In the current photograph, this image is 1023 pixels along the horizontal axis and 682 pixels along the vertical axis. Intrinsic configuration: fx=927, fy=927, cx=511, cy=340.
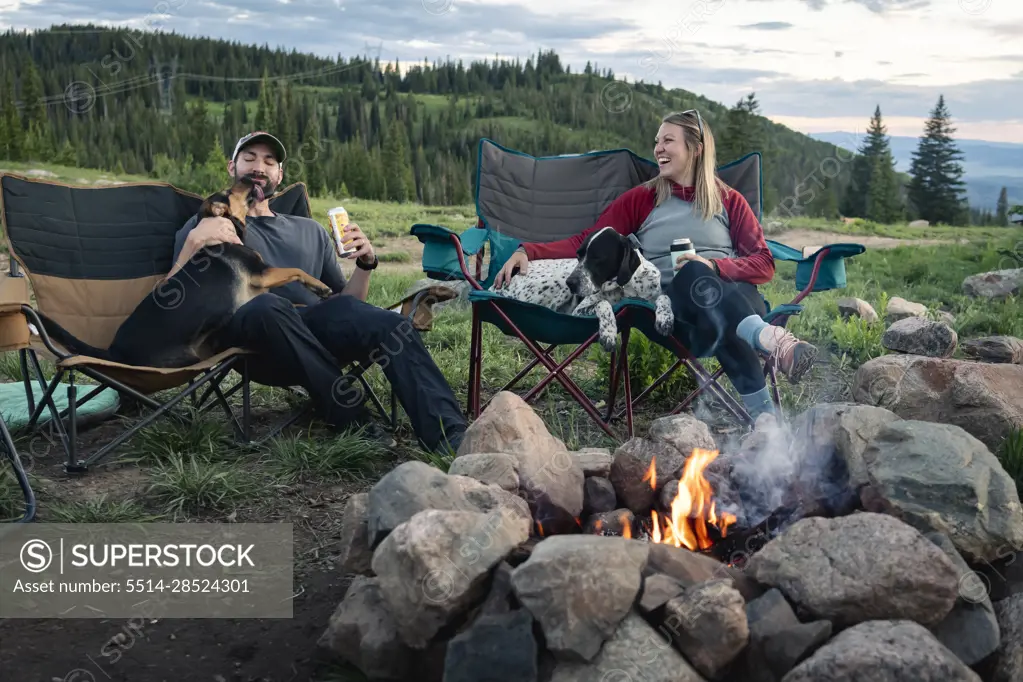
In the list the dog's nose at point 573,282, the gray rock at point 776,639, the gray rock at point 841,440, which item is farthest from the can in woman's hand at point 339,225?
the gray rock at point 776,639

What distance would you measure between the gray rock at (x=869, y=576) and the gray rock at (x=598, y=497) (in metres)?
0.58

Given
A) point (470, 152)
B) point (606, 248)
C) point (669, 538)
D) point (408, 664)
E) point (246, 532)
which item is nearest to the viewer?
point (408, 664)

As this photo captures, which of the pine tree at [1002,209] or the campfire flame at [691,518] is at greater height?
the campfire flame at [691,518]

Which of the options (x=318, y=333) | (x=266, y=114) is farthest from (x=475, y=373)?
(x=266, y=114)

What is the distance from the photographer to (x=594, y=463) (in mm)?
2344

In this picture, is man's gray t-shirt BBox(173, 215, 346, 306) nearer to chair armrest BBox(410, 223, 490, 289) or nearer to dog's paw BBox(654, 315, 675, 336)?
chair armrest BBox(410, 223, 490, 289)

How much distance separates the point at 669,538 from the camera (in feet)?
7.08

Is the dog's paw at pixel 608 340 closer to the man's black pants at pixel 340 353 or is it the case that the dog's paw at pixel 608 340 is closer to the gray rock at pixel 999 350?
the man's black pants at pixel 340 353

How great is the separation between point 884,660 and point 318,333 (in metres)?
2.19

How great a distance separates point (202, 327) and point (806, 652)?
2228 millimetres

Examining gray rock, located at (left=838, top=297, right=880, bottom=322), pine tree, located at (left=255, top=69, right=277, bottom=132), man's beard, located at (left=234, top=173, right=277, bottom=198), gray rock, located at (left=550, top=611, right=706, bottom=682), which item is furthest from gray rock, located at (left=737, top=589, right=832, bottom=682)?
pine tree, located at (left=255, top=69, right=277, bottom=132)

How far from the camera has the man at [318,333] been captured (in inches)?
119

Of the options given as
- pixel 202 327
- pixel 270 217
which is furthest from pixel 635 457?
pixel 270 217

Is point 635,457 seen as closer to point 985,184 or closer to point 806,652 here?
point 806,652
